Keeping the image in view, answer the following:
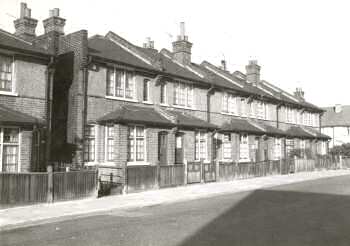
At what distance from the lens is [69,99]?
19703mm

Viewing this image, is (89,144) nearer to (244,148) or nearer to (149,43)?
(244,148)

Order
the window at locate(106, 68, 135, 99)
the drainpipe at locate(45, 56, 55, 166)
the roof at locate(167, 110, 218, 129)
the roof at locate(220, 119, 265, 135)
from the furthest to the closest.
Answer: the roof at locate(220, 119, 265, 135) → the roof at locate(167, 110, 218, 129) → the window at locate(106, 68, 135, 99) → the drainpipe at locate(45, 56, 55, 166)

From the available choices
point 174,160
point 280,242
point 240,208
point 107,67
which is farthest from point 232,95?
point 280,242

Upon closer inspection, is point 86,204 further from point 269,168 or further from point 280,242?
point 269,168

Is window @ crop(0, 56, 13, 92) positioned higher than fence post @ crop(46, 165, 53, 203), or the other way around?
window @ crop(0, 56, 13, 92)

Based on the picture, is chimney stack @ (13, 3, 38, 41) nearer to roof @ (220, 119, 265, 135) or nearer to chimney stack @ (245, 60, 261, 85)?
roof @ (220, 119, 265, 135)

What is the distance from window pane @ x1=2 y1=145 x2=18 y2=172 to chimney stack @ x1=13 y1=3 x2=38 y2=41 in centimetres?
802

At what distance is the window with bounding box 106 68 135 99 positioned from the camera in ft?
67.8

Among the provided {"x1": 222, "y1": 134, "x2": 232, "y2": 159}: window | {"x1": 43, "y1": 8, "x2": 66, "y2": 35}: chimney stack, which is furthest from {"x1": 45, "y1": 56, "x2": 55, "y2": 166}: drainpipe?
{"x1": 222, "y1": 134, "x2": 232, "y2": 159}: window

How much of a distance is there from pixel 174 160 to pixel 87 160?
5.44 m

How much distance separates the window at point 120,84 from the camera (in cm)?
2067

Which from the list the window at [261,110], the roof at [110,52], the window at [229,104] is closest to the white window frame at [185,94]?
the roof at [110,52]

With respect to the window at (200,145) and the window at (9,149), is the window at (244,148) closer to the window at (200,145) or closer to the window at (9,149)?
the window at (200,145)

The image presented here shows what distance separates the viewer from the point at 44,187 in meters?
14.1
